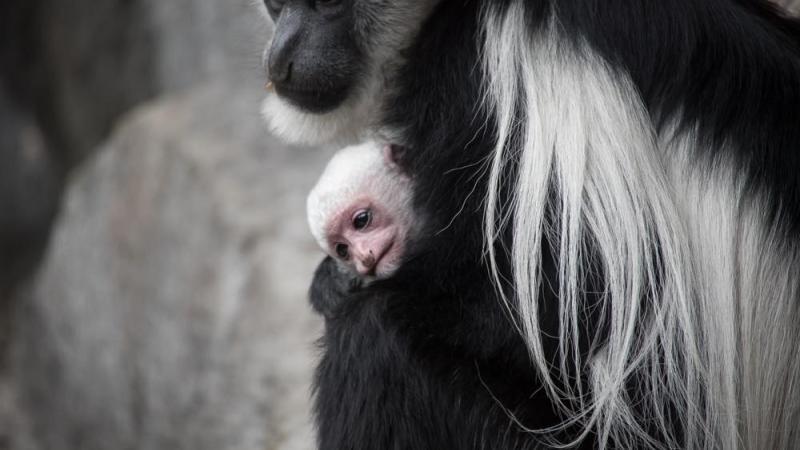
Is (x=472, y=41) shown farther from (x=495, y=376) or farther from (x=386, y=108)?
(x=495, y=376)

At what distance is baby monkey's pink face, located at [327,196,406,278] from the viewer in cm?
192

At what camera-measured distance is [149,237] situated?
3.66m

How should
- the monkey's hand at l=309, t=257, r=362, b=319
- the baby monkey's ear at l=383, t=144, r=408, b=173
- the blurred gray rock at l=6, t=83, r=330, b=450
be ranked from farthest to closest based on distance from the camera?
1. the blurred gray rock at l=6, t=83, r=330, b=450
2. the monkey's hand at l=309, t=257, r=362, b=319
3. the baby monkey's ear at l=383, t=144, r=408, b=173

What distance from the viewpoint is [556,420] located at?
5.31ft

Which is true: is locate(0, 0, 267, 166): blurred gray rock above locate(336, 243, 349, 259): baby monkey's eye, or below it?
below

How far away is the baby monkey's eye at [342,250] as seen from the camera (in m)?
1.99

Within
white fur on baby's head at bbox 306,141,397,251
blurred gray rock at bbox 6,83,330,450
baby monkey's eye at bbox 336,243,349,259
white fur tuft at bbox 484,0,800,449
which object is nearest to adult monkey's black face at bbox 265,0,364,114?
white fur on baby's head at bbox 306,141,397,251

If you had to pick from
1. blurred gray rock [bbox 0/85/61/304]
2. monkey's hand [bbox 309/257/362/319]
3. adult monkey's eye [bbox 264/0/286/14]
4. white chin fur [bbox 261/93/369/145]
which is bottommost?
blurred gray rock [bbox 0/85/61/304]

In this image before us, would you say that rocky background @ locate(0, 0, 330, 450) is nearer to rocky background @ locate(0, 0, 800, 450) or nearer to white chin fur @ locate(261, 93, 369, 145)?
rocky background @ locate(0, 0, 800, 450)

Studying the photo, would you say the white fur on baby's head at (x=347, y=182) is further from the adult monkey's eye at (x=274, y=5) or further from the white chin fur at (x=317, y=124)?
the adult monkey's eye at (x=274, y=5)

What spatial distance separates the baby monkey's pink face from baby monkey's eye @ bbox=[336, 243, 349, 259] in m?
0.03

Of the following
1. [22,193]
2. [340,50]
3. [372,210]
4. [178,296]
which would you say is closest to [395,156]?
[372,210]

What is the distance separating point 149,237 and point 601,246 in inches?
93.2

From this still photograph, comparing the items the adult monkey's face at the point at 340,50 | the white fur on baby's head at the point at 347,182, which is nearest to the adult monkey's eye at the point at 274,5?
the adult monkey's face at the point at 340,50
